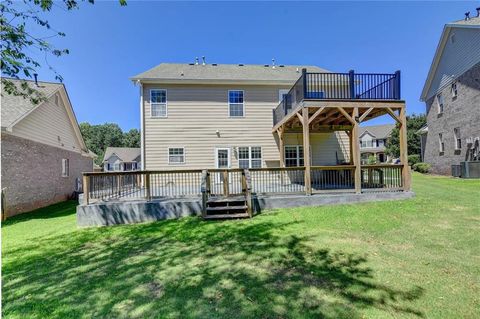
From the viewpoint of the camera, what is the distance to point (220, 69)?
14.4 m

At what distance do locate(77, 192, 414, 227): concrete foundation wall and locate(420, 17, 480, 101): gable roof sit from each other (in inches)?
551

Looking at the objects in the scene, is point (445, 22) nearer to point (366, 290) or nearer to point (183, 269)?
point (366, 290)

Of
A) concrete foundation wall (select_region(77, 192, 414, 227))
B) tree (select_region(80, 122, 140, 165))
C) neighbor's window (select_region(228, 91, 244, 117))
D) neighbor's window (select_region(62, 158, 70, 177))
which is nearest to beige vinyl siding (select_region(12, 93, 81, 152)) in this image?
neighbor's window (select_region(62, 158, 70, 177))

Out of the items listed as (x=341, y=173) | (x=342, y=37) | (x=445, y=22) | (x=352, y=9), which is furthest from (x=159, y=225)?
(x=445, y=22)

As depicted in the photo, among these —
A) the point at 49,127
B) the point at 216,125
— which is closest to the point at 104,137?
the point at 49,127

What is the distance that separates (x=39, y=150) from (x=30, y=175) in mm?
1602

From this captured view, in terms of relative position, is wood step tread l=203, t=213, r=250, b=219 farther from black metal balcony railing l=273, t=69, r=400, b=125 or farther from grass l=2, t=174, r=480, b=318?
black metal balcony railing l=273, t=69, r=400, b=125

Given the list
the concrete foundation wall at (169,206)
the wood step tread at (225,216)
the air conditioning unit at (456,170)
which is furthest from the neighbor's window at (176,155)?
the air conditioning unit at (456,170)

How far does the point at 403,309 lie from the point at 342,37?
16.8 m

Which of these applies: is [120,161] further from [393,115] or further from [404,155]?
[404,155]

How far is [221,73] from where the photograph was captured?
13.6 m

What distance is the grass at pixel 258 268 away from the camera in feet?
9.57

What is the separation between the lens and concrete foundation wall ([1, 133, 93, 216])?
10.5 m

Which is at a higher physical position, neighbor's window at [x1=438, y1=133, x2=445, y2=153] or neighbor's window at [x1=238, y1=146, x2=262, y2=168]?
neighbor's window at [x1=438, y1=133, x2=445, y2=153]
